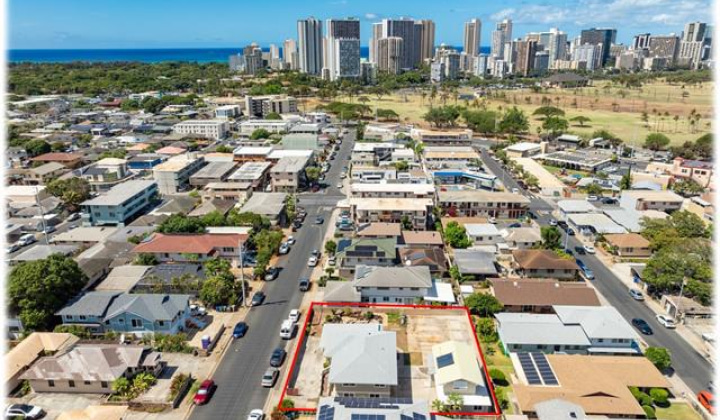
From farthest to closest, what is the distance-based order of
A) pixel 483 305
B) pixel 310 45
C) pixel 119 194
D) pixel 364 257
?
pixel 310 45 → pixel 119 194 → pixel 364 257 → pixel 483 305

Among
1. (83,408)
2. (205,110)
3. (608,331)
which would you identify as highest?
(205,110)

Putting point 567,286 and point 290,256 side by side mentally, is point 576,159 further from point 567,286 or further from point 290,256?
point 290,256

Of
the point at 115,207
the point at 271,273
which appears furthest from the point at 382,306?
the point at 115,207

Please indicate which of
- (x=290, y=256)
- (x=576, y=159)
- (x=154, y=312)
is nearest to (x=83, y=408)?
(x=154, y=312)

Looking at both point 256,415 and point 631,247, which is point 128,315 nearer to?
point 256,415

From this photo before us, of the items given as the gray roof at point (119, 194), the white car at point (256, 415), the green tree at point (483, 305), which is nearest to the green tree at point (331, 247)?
the green tree at point (483, 305)

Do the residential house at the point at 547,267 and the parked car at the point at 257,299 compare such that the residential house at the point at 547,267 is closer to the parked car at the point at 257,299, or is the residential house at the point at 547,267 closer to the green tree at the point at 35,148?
the parked car at the point at 257,299
